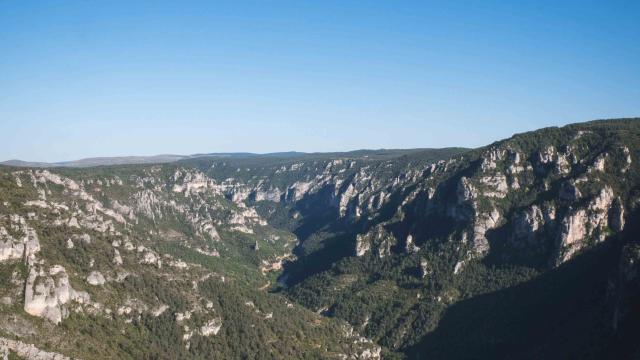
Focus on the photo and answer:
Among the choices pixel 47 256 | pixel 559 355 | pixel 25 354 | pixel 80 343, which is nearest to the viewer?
pixel 25 354

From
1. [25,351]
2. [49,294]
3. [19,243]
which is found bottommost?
[25,351]

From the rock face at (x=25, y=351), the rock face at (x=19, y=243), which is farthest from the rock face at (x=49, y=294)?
the rock face at (x=25, y=351)

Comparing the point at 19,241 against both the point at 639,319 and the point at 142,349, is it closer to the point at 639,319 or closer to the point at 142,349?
the point at 142,349

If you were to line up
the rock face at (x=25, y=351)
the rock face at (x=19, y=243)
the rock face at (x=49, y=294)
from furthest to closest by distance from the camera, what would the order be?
the rock face at (x=19, y=243)
the rock face at (x=49, y=294)
the rock face at (x=25, y=351)

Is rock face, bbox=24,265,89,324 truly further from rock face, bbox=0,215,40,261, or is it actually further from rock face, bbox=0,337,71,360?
rock face, bbox=0,337,71,360

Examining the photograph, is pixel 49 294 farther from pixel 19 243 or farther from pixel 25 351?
pixel 25 351

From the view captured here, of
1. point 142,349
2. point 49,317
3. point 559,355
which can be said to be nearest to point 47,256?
point 49,317

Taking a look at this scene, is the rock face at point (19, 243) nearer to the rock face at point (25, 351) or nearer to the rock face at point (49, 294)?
the rock face at point (49, 294)

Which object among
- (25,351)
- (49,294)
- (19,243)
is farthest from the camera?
(19,243)

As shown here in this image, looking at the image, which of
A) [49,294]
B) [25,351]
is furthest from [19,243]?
[25,351]

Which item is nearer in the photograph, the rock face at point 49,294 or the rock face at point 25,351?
the rock face at point 25,351

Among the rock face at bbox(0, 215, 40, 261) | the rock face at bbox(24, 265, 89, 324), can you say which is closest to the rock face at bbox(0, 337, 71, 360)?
the rock face at bbox(24, 265, 89, 324)
